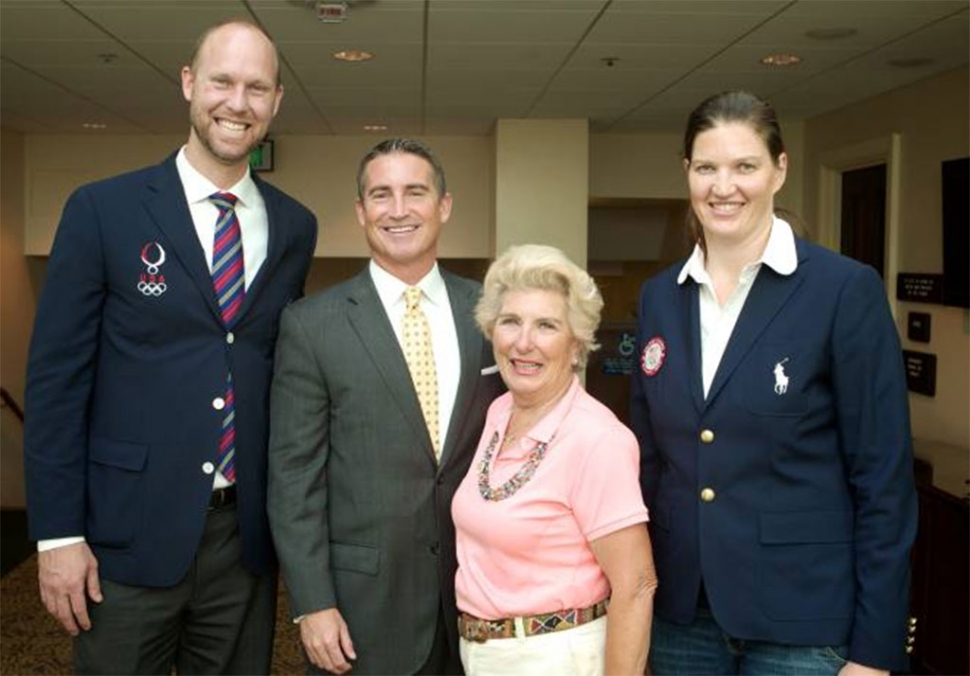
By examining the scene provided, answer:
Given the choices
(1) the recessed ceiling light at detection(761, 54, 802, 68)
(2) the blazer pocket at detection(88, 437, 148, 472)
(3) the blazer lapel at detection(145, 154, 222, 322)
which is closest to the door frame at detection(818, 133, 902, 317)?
(1) the recessed ceiling light at detection(761, 54, 802, 68)

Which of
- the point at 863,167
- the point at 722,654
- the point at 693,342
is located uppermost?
the point at 863,167

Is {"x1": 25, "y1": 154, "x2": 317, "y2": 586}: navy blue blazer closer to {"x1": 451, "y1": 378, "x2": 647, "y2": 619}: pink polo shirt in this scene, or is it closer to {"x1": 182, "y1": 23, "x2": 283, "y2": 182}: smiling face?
{"x1": 182, "y1": 23, "x2": 283, "y2": 182}: smiling face

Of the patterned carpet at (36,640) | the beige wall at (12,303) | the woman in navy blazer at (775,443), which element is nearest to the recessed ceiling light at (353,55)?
the patterned carpet at (36,640)

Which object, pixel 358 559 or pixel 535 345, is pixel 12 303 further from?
pixel 535 345

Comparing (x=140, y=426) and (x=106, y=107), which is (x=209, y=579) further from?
(x=106, y=107)

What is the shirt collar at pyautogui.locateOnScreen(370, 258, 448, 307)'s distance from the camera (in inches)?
83.7

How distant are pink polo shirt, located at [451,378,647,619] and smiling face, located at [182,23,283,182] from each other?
2.92 feet

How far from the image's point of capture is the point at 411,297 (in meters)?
2.12

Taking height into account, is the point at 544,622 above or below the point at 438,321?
below

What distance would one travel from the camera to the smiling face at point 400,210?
6.87 feet

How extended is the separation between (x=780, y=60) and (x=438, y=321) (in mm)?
3610

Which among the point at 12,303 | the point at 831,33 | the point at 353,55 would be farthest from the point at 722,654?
the point at 12,303

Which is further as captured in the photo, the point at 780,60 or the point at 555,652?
the point at 780,60

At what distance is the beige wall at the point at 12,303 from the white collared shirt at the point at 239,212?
244 inches
